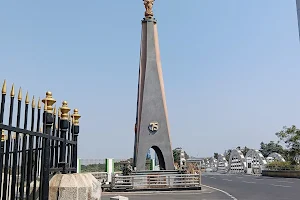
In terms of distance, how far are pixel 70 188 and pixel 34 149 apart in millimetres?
572

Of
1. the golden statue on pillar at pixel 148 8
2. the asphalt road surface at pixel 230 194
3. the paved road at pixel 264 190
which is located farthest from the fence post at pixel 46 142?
the golden statue on pillar at pixel 148 8

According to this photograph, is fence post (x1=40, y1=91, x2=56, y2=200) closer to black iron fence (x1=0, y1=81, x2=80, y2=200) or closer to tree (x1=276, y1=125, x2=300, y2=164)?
black iron fence (x1=0, y1=81, x2=80, y2=200)

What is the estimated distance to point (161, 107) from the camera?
A: 2091 centimetres

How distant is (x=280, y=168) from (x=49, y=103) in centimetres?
3068

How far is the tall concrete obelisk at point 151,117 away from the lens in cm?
2058

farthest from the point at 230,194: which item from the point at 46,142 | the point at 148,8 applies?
the point at 148,8

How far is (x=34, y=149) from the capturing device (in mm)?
3475

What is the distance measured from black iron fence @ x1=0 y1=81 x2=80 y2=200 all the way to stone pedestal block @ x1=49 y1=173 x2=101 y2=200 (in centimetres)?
12

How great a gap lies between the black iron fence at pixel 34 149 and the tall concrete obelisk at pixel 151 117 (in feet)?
52.9

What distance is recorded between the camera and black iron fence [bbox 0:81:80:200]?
102 inches

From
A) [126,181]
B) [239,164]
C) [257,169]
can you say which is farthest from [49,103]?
[239,164]

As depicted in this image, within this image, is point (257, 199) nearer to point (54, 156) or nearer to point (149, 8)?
point (54, 156)

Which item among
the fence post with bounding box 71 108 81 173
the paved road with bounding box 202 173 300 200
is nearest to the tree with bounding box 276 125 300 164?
the paved road with bounding box 202 173 300 200

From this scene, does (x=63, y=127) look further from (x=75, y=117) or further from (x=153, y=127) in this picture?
(x=153, y=127)
